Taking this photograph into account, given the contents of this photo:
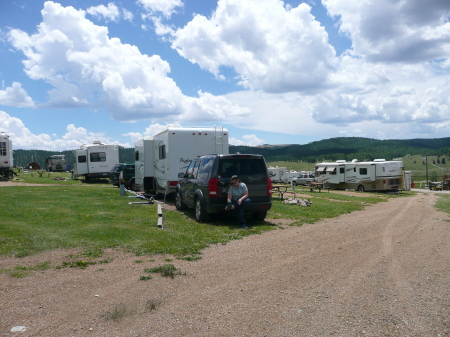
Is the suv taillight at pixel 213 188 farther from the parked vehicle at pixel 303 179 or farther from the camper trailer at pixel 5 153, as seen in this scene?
the parked vehicle at pixel 303 179

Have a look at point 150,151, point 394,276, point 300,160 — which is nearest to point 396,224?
point 394,276

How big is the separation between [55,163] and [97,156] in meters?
28.1

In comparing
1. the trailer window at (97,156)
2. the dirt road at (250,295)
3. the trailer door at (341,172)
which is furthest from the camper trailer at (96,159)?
the dirt road at (250,295)

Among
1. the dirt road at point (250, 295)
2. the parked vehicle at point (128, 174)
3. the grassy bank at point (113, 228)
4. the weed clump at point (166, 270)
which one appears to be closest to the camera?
the dirt road at point (250, 295)

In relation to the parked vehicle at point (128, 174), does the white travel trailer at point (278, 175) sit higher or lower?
lower

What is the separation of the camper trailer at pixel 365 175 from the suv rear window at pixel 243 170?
25.4 m

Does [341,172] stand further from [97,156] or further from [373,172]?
[97,156]

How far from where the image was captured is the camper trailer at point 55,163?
5530 cm

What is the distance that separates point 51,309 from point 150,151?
1280 centimetres

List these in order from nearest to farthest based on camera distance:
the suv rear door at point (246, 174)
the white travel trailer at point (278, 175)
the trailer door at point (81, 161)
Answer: the suv rear door at point (246, 174)
the trailer door at point (81, 161)
the white travel trailer at point (278, 175)

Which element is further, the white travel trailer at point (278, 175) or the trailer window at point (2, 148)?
the white travel trailer at point (278, 175)

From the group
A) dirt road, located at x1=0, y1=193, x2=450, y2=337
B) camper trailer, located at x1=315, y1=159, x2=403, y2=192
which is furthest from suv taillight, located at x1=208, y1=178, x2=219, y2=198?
camper trailer, located at x1=315, y1=159, x2=403, y2=192

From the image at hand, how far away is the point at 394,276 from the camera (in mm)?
5527

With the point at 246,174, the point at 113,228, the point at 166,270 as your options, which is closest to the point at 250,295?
the point at 166,270
